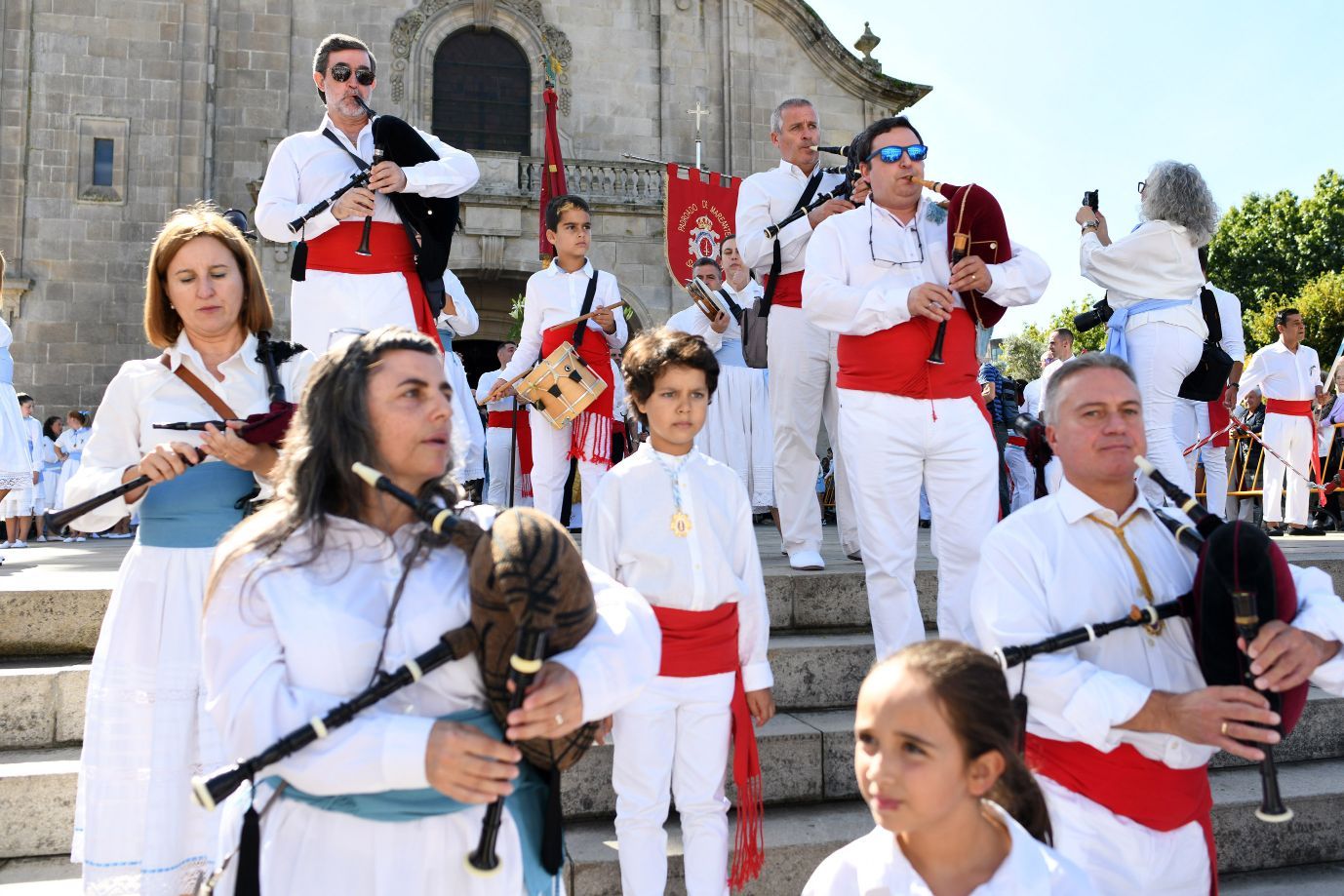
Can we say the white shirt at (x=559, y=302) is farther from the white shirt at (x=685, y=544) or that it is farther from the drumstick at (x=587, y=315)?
the white shirt at (x=685, y=544)

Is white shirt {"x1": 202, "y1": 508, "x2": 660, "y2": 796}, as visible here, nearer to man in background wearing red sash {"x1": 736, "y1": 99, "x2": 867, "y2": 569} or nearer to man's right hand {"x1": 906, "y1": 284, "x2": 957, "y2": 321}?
man's right hand {"x1": 906, "y1": 284, "x2": 957, "y2": 321}

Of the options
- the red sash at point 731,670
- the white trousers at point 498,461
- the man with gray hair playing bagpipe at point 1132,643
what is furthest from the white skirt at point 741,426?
the man with gray hair playing bagpipe at point 1132,643

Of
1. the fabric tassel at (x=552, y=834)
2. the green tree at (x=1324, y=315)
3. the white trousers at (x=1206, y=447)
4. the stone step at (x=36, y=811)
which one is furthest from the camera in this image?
the green tree at (x=1324, y=315)

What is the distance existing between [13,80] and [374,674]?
19.9 metres

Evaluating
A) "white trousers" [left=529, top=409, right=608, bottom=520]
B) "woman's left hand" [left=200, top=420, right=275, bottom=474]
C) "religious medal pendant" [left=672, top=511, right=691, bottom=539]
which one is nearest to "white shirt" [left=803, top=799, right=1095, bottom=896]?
"religious medal pendant" [left=672, top=511, right=691, bottom=539]

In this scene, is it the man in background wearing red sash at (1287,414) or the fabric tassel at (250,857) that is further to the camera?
A: the man in background wearing red sash at (1287,414)

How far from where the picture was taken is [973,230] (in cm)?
446

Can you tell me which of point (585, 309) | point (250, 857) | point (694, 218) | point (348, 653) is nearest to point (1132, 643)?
point (348, 653)

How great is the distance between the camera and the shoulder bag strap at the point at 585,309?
6812mm

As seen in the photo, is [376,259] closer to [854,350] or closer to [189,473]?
[189,473]

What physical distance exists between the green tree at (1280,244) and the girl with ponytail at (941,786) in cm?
4177

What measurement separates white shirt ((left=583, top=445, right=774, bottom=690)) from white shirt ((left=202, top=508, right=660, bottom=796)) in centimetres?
140

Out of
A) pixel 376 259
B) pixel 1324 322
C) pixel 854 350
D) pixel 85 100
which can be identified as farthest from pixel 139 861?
pixel 1324 322

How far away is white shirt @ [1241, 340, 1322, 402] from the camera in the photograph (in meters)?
11.0
